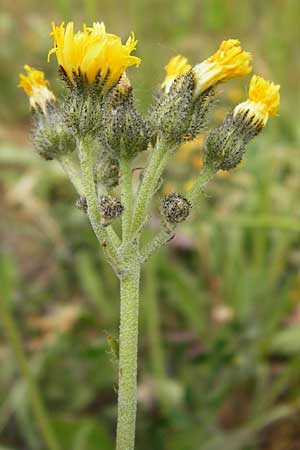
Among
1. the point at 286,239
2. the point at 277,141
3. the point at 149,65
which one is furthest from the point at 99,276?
the point at 149,65

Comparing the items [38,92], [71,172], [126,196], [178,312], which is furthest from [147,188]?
[178,312]

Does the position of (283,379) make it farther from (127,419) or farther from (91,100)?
(91,100)

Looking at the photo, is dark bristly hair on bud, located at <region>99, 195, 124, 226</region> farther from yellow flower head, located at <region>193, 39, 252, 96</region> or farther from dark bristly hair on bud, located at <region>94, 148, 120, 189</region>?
yellow flower head, located at <region>193, 39, 252, 96</region>

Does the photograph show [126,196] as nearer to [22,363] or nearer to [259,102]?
[259,102]

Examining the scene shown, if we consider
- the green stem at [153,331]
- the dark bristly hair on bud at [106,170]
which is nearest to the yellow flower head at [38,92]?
the dark bristly hair on bud at [106,170]

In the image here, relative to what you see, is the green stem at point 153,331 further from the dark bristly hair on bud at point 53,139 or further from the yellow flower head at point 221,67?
the yellow flower head at point 221,67

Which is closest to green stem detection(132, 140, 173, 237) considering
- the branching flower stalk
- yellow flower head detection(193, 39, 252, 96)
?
the branching flower stalk
